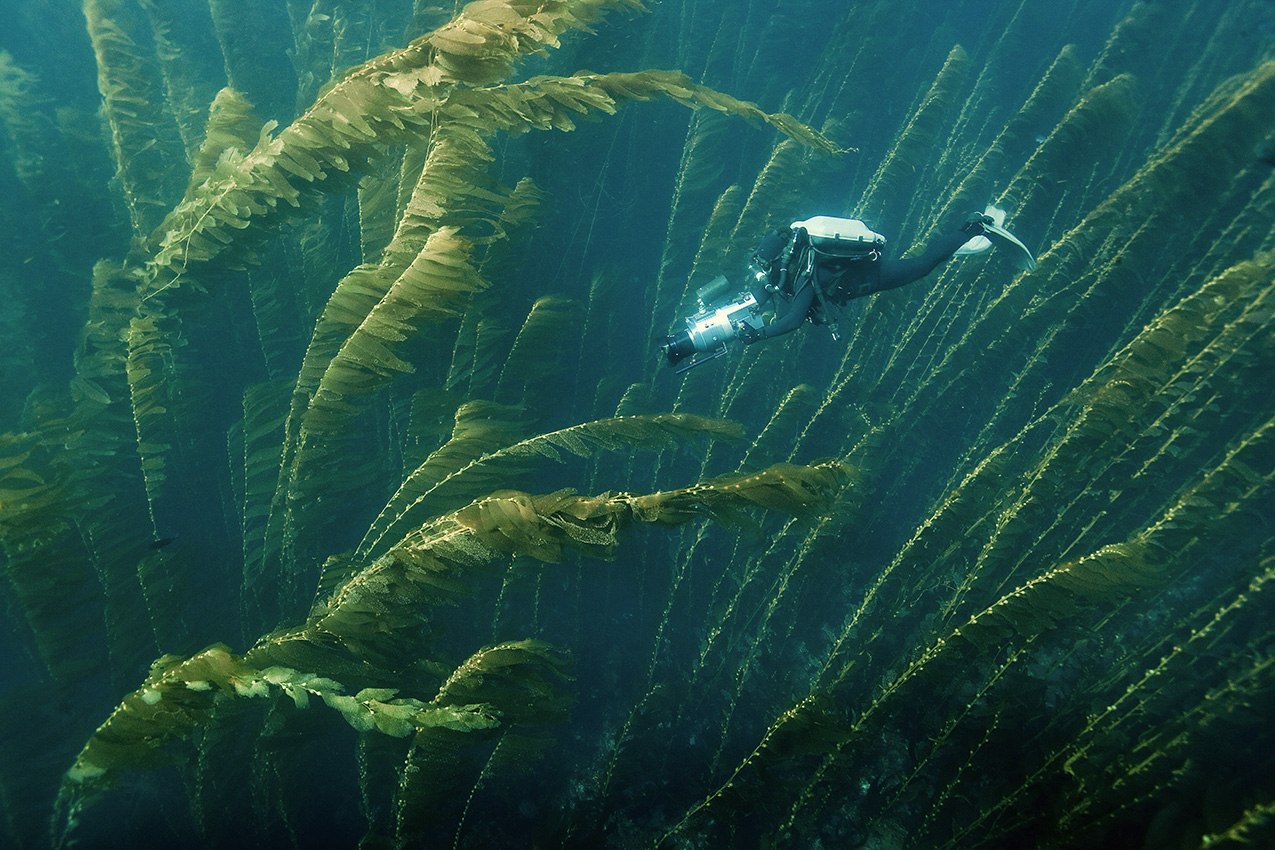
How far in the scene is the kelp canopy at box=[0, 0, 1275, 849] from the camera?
8.79 ft

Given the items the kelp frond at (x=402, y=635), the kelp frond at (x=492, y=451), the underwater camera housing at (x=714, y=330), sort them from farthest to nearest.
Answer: the underwater camera housing at (x=714, y=330) → the kelp frond at (x=492, y=451) → the kelp frond at (x=402, y=635)

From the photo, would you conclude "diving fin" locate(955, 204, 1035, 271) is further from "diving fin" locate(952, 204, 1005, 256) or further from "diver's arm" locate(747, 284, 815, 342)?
"diver's arm" locate(747, 284, 815, 342)

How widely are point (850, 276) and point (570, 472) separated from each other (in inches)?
105

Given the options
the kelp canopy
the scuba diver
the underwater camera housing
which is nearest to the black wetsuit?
the scuba diver

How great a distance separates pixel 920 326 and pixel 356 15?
19.8 ft

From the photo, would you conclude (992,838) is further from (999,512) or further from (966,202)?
(966,202)

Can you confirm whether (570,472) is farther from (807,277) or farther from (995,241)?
(995,241)

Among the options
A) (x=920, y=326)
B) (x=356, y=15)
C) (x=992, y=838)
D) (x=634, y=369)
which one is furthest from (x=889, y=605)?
(x=356, y=15)

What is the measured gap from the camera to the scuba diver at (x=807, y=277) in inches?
159

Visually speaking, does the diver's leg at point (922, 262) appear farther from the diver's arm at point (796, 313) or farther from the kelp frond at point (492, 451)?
the kelp frond at point (492, 451)

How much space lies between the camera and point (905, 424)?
4.91m

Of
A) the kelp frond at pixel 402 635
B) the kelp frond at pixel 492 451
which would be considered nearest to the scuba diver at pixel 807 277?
the kelp frond at pixel 492 451

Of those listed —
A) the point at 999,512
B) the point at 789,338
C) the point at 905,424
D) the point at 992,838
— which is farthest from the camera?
the point at 789,338

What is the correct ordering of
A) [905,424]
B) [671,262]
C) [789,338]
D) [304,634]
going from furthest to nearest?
[671,262] < [789,338] < [905,424] < [304,634]
